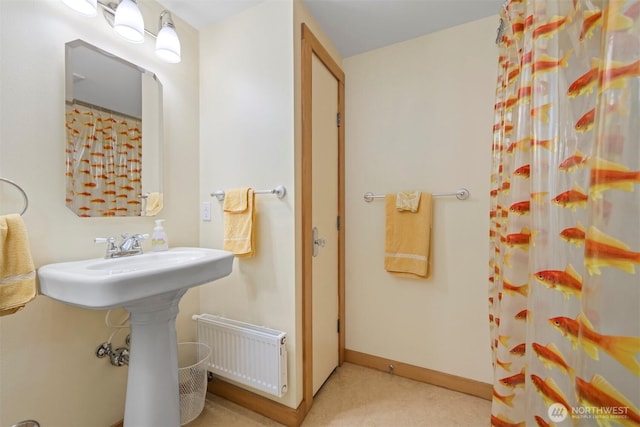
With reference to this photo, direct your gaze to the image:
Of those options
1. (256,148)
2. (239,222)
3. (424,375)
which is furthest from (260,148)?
(424,375)

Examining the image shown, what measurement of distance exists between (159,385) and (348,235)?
1385mm

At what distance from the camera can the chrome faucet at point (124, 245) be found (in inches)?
47.7

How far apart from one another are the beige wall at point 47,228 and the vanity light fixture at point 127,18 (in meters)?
0.08

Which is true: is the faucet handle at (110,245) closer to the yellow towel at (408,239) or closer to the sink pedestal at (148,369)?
the sink pedestal at (148,369)

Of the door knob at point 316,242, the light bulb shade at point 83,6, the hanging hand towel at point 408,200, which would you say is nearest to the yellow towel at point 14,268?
the light bulb shade at point 83,6

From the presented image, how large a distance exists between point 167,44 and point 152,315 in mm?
1348

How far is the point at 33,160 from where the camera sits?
1.04 meters

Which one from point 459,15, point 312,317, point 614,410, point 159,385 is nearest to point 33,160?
point 159,385

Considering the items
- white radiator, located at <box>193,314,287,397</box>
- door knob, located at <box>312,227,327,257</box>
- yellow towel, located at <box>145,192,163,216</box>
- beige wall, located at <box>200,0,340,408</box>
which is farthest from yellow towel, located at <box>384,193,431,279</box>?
yellow towel, located at <box>145,192,163,216</box>

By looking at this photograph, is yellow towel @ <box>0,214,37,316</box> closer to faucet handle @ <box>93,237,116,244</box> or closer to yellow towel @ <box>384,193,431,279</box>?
faucet handle @ <box>93,237,116,244</box>

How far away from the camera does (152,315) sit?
1.09 meters

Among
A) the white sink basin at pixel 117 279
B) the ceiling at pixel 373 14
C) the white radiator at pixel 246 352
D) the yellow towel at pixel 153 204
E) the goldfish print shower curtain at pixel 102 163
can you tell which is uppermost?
the ceiling at pixel 373 14

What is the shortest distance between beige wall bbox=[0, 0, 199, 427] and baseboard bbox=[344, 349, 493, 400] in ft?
4.79

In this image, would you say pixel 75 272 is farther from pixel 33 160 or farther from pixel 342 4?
pixel 342 4
